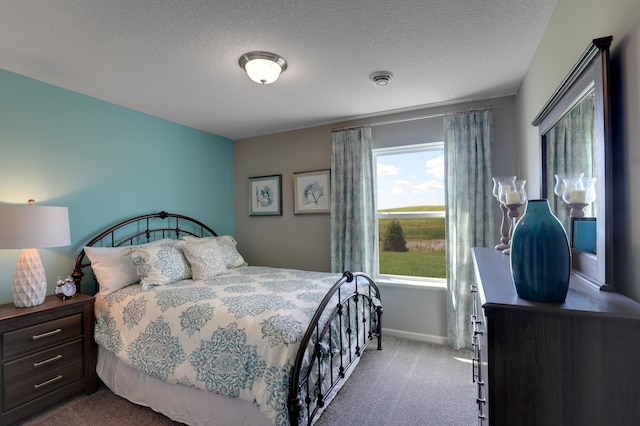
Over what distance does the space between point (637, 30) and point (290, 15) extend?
4.95ft

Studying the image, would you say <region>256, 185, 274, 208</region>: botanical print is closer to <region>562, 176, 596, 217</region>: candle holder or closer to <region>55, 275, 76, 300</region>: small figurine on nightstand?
<region>55, 275, 76, 300</region>: small figurine on nightstand

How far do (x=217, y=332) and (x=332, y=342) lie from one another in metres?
0.77

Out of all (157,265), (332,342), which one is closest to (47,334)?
(157,265)

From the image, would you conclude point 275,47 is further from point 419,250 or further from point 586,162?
point 419,250

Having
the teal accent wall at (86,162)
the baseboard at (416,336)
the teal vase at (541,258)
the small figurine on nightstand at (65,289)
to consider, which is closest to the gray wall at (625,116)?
the teal vase at (541,258)

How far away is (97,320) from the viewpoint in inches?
97.0

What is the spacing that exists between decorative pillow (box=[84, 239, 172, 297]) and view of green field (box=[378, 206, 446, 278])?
266 cm

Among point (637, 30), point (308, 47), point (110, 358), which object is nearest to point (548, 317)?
point (637, 30)

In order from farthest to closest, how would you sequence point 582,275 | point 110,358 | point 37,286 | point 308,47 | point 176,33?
point 110,358 → point 37,286 → point 308,47 → point 176,33 → point 582,275

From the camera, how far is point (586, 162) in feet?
3.95

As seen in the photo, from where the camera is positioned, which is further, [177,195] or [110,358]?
[177,195]

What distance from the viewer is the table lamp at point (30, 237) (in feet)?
6.66

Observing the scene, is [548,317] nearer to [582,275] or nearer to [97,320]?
[582,275]

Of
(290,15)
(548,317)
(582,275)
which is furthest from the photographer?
(290,15)
